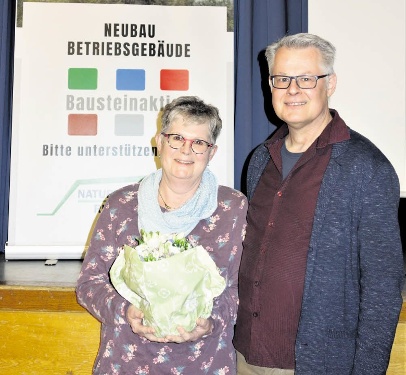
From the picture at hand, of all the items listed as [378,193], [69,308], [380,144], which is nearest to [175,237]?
[378,193]

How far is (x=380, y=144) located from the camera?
8.59 feet

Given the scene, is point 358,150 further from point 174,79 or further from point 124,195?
point 174,79

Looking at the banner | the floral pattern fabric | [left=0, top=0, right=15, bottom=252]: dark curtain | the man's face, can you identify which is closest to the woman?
the floral pattern fabric

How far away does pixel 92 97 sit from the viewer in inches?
99.6

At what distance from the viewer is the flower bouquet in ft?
3.79

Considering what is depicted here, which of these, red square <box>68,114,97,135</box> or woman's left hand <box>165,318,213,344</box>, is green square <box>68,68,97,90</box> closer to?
red square <box>68,114,97,135</box>

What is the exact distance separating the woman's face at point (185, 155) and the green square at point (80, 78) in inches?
48.8

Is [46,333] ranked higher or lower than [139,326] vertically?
lower

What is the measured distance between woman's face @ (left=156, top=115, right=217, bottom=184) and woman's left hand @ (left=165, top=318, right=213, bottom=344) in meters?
0.43

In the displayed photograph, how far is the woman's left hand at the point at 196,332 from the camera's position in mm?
1239

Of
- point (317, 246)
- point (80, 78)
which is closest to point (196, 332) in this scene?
point (317, 246)

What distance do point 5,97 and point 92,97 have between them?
1.66ft

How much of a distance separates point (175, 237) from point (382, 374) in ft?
2.05

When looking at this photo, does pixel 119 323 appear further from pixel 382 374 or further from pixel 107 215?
pixel 382 374
